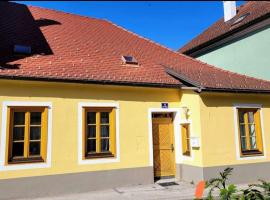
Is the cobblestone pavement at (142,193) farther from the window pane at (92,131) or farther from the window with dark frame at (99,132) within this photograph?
the window pane at (92,131)

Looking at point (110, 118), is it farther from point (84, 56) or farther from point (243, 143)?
point (243, 143)

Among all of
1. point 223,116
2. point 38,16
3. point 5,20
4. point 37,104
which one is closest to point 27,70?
point 37,104

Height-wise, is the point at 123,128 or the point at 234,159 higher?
the point at 123,128

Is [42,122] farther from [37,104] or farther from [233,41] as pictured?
[233,41]

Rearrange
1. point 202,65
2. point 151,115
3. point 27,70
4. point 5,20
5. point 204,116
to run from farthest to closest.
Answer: point 202,65 < point 5,20 < point 151,115 < point 204,116 < point 27,70

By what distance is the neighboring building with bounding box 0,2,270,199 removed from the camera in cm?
845

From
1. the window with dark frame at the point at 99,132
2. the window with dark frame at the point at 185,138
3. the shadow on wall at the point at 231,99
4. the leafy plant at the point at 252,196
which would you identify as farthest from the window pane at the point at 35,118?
the leafy plant at the point at 252,196

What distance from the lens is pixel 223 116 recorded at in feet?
32.8

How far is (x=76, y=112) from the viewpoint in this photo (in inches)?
358

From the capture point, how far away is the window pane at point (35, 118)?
8648mm

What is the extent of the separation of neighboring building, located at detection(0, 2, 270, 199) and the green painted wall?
1.86 m

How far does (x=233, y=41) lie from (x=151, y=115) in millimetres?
6778

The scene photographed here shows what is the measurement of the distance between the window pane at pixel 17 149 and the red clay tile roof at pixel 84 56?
1947 millimetres

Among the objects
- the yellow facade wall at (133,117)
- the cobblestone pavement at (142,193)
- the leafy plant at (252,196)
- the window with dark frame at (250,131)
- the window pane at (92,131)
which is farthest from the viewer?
the window with dark frame at (250,131)
